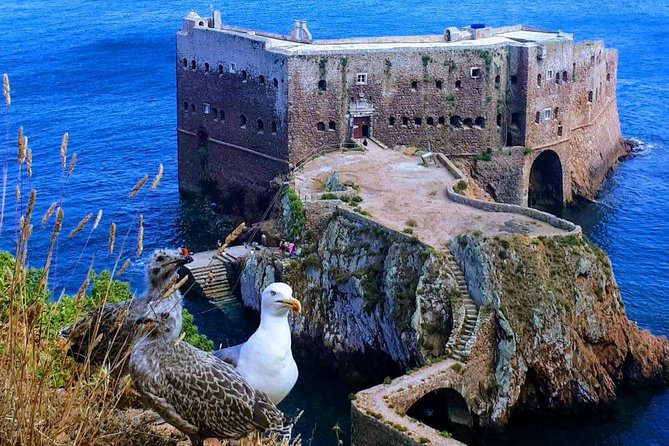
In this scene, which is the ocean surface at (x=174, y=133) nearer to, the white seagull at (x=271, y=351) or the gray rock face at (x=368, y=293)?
the white seagull at (x=271, y=351)

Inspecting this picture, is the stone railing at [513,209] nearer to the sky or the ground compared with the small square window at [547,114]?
nearer to the ground

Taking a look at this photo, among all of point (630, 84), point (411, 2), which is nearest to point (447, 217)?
point (630, 84)

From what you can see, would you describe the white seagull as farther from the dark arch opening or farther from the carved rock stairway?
the carved rock stairway

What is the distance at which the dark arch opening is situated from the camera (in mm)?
42344

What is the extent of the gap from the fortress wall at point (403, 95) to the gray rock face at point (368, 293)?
12033 millimetres

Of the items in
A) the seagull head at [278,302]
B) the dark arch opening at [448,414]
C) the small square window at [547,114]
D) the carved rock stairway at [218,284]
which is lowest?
the dark arch opening at [448,414]

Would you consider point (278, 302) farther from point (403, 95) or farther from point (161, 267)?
point (403, 95)

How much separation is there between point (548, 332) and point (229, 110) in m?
28.4

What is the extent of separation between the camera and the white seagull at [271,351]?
54.1ft

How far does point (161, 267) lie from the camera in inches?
661

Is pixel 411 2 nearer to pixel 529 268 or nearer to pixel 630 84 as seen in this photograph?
pixel 630 84

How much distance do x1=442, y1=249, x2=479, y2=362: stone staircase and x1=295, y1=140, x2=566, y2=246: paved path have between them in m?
1.98


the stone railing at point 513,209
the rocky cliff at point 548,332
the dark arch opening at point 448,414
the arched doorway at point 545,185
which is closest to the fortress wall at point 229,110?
the stone railing at point 513,209

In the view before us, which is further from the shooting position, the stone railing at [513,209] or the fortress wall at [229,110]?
the fortress wall at [229,110]
